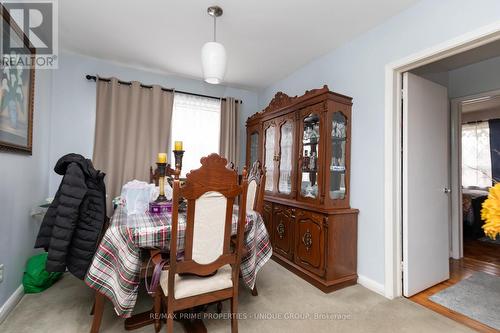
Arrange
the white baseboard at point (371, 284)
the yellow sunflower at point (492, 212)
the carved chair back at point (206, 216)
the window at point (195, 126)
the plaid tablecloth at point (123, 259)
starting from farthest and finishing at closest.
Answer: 1. the window at point (195, 126)
2. the white baseboard at point (371, 284)
3. the plaid tablecloth at point (123, 259)
4. the carved chair back at point (206, 216)
5. the yellow sunflower at point (492, 212)

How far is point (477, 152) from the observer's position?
5.36m

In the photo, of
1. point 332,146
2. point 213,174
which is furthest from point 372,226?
point 213,174

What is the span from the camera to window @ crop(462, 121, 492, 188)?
17.2ft

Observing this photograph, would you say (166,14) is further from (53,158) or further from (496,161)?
(496,161)

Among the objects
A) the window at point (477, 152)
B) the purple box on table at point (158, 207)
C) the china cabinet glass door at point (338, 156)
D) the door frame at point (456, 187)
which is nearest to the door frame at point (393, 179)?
the china cabinet glass door at point (338, 156)

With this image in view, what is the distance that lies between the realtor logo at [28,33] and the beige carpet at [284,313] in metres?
1.84

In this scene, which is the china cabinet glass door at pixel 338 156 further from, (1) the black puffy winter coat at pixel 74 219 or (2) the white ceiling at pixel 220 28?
(1) the black puffy winter coat at pixel 74 219

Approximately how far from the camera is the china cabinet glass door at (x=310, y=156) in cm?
260

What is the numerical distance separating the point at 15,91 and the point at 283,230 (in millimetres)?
2805

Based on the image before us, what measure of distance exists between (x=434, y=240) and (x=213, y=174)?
2382 mm

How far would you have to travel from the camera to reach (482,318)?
191cm

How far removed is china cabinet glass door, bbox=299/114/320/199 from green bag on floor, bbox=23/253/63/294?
97.4 inches

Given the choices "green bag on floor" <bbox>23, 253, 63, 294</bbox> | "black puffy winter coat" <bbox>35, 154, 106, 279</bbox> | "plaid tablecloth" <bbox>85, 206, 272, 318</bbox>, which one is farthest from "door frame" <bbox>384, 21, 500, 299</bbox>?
"green bag on floor" <bbox>23, 253, 63, 294</bbox>

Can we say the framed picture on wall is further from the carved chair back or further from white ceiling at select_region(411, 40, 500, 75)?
white ceiling at select_region(411, 40, 500, 75)
